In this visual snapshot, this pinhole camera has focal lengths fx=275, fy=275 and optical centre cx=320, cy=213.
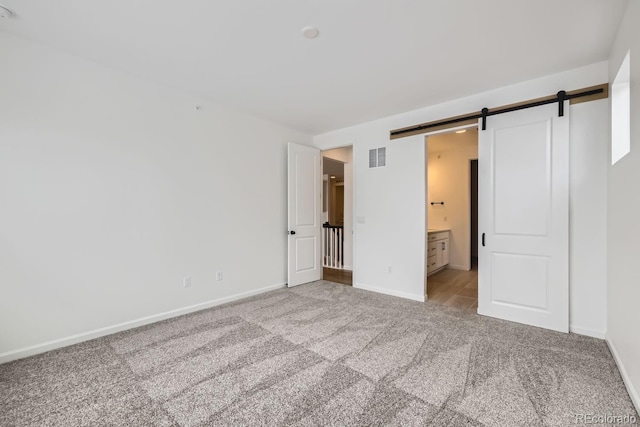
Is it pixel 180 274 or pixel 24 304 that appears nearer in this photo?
pixel 24 304

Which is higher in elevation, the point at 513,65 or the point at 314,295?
the point at 513,65

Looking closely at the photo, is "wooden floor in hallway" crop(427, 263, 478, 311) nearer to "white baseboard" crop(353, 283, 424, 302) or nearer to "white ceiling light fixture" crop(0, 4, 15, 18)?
"white baseboard" crop(353, 283, 424, 302)

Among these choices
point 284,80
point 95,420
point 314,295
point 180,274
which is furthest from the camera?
point 314,295

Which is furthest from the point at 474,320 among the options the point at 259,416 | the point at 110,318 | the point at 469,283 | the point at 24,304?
the point at 24,304

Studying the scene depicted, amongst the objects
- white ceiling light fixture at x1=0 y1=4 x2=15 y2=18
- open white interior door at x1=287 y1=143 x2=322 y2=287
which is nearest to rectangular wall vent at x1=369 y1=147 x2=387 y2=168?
open white interior door at x1=287 y1=143 x2=322 y2=287

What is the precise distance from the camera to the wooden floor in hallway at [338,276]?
196 inches

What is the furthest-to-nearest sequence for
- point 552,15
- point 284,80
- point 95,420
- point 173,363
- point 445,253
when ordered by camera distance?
point 445,253 → point 284,80 → point 173,363 → point 552,15 → point 95,420

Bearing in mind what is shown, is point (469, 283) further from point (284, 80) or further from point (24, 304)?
point (24, 304)

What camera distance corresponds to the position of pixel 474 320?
10.2ft

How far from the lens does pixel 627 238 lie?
193 centimetres

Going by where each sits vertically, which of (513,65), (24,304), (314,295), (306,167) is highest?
(513,65)

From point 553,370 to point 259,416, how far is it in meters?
2.20

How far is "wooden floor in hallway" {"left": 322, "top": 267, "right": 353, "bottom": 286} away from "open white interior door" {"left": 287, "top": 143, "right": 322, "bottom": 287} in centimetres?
31

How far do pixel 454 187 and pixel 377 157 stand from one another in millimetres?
2685
